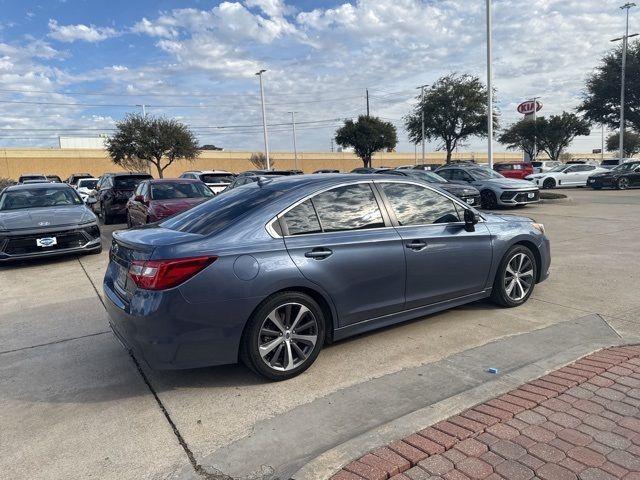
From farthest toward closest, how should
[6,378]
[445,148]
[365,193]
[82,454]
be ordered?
[445,148] < [365,193] < [6,378] < [82,454]

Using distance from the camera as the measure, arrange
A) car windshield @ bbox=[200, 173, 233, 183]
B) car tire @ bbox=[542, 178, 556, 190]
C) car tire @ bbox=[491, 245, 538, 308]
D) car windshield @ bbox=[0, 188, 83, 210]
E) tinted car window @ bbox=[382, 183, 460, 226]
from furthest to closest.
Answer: car tire @ bbox=[542, 178, 556, 190] → car windshield @ bbox=[200, 173, 233, 183] → car windshield @ bbox=[0, 188, 83, 210] → car tire @ bbox=[491, 245, 538, 308] → tinted car window @ bbox=[382, 183, 460, 226]

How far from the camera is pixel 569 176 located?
28859 millimetres

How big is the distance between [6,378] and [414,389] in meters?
3.43

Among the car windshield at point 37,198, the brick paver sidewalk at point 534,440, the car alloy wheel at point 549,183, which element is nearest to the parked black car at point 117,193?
the car windshield at point 37,198

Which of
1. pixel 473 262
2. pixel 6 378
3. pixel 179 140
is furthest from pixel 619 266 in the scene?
pixel 179 140

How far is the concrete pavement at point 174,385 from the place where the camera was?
299 centimetres

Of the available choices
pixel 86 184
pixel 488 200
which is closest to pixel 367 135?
pixel 86 184

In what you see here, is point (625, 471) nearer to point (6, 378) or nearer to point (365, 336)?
point (365, 336)

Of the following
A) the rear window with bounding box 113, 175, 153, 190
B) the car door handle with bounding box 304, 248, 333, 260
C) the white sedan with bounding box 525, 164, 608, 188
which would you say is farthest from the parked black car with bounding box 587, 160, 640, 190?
the car door handle with bounding box 304, 248, 333, 260

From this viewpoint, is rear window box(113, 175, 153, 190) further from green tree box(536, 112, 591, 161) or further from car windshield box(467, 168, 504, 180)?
green tree box(536, 112, 591, 161)

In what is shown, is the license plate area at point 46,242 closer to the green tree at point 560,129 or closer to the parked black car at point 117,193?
the parked black car at point 117,193

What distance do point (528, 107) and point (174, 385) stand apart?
51330mm

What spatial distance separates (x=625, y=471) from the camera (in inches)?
102

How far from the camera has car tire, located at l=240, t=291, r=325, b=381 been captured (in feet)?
12.1
